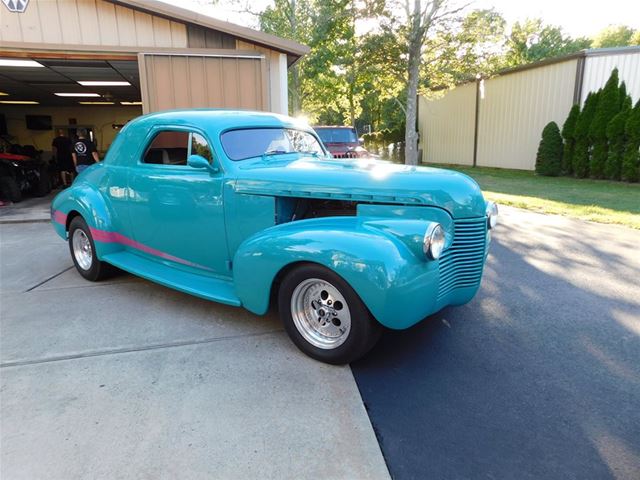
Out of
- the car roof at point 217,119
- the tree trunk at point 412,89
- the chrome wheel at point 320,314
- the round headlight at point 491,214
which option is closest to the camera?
the chrome wheel at point 320,314

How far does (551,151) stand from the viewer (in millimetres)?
14500

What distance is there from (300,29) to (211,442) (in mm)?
25231

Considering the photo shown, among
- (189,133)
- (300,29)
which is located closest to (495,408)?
(189,133)

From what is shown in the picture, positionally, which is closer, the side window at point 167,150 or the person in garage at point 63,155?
the side window at point 167,150

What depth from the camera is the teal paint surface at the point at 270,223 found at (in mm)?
2875

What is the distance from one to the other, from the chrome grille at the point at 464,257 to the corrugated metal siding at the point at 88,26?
7.63 m

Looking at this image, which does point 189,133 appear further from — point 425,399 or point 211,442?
point 425,399

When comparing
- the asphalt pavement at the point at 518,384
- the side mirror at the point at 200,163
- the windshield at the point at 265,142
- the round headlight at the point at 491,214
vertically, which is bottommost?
the asphalt pavement at the point at 518,384

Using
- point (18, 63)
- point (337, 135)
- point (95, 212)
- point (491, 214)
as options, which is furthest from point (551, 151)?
point (18, 63)

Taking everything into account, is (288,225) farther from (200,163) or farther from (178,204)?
(178,204)

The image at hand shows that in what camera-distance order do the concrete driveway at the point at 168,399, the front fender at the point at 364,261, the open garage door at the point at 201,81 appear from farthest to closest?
the open garage door at the point at 201,81, the front fender at the point at 364,261, the concrete driveway at the point at 168,399

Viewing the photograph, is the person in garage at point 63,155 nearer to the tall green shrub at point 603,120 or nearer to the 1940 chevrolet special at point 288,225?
the 1940 chevrolet special at point 288,225

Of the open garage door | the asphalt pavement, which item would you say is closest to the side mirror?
the asphalt pavement

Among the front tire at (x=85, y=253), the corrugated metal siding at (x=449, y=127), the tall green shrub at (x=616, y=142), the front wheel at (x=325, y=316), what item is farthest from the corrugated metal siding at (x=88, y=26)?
the corrugated metal siding at (x=449, y=127)
